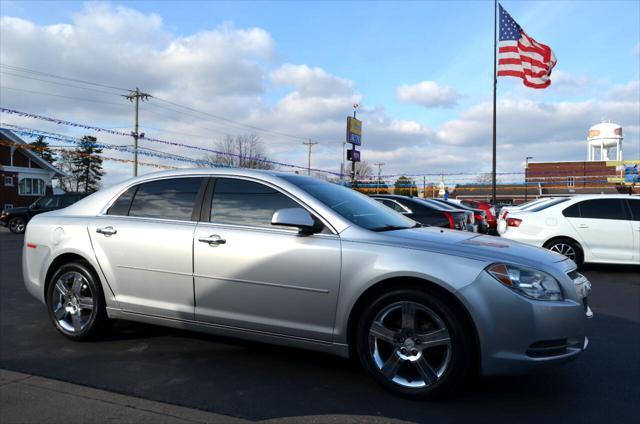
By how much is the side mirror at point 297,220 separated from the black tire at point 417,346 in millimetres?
694

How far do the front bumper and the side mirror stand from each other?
3.69ft

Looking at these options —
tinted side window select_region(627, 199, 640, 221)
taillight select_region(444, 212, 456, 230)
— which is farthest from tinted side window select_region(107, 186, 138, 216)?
tinted side window select_region(627, 199, 640, 221)

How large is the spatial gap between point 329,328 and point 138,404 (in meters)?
1.34

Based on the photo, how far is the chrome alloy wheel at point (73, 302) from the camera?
4.68 meters

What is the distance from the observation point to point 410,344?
11.3 feet

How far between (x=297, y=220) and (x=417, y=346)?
1191mm

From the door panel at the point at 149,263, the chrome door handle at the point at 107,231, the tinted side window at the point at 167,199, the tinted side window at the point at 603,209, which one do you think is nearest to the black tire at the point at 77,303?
the door panel at the point at 149,263

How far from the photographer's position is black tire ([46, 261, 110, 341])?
15.1ft

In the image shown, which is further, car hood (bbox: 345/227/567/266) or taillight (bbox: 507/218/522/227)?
taillight (bbox: 507/218/522/227)

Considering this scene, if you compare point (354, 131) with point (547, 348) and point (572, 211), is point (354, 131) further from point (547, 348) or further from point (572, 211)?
point (547, 348)

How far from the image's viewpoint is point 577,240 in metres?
9.45

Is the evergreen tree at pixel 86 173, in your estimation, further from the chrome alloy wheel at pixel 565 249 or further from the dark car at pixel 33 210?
the chrome alloy wheel at pixel 565 249

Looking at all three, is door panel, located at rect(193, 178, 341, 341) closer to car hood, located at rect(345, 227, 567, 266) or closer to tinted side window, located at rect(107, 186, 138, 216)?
car hood, located at rect(345, 227, 567, 266)

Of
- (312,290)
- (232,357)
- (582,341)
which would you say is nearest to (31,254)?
(232,357)
